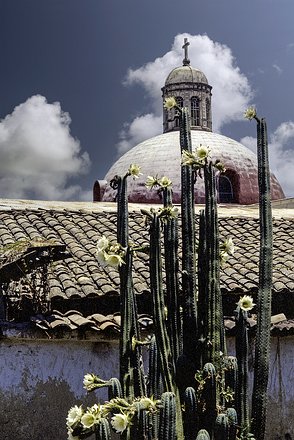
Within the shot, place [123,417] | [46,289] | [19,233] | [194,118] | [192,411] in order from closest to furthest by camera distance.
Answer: [123,417] < [192,411] < [46,289] < [19,233] < [194,118]

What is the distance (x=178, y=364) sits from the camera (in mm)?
7043

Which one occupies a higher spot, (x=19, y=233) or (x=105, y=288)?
(x=19, y=233)

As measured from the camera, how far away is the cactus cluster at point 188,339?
6.80 m

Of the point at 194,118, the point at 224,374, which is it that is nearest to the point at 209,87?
the point at 194,118

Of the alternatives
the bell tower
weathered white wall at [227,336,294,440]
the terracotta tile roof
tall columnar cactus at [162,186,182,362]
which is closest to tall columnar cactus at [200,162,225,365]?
tall columnar cactus at [162,186,182,362]

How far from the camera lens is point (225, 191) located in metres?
21.7

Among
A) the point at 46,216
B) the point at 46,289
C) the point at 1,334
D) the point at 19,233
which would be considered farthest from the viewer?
the point at 46,216

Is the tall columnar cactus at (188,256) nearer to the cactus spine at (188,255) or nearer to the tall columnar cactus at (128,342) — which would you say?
the cactus spine at (188,255)

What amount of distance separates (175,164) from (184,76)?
A: 210 inches

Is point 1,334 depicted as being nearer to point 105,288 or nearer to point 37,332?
point 37,332

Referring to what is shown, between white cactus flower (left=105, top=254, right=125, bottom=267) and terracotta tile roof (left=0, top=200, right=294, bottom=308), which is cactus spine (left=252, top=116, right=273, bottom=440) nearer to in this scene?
white cactus flower (left=105, top=254, right=125, bottom=267)

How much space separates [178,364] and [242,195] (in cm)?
1464

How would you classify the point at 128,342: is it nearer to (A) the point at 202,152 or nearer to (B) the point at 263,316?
(B) the point at 263,316

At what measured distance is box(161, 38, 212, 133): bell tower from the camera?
25172mm
